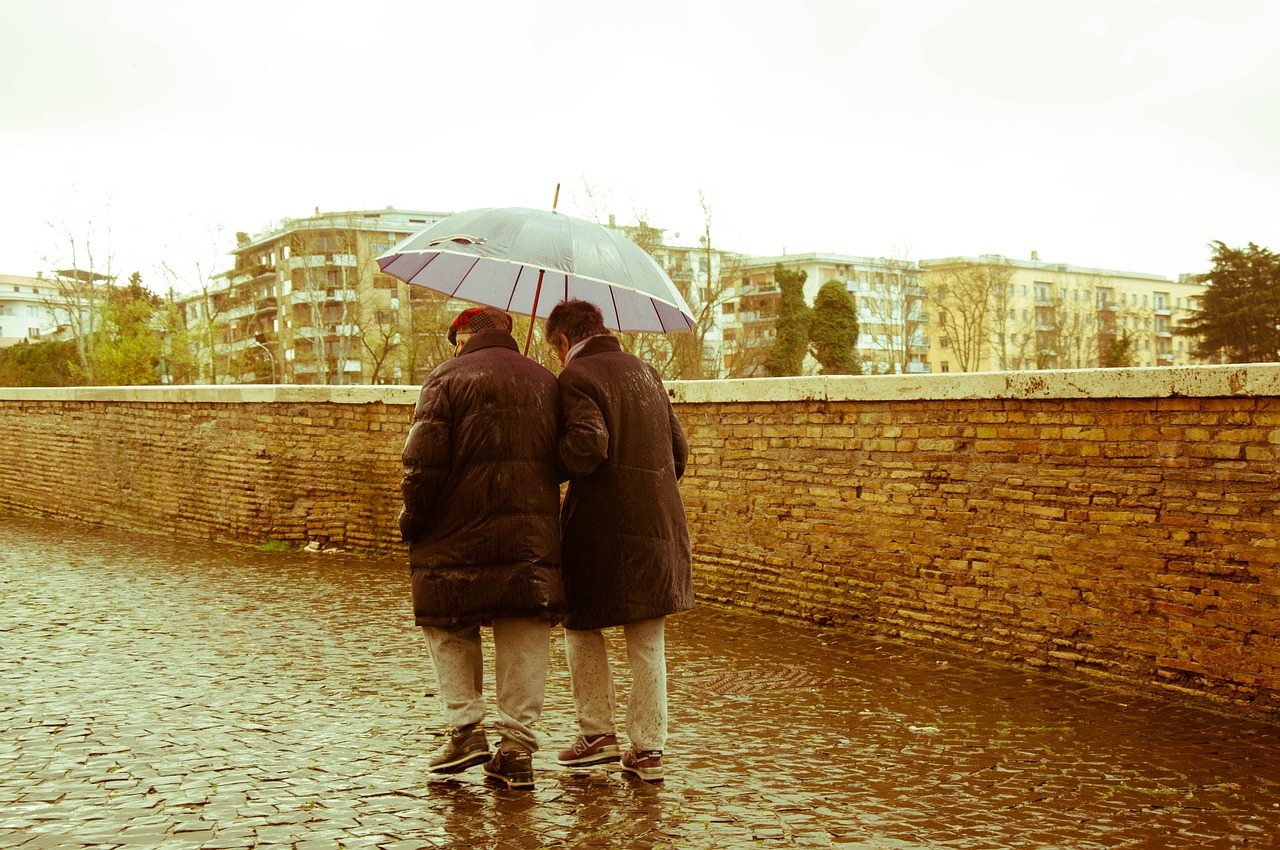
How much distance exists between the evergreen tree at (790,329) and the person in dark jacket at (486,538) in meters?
57.2

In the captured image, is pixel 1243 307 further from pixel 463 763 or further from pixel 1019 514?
pixel 463 763

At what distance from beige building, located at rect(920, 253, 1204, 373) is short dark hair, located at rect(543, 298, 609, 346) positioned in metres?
55.6

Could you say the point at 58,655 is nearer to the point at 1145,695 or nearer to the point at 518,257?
the point at 518,257

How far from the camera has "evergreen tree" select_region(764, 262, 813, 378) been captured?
62188mm

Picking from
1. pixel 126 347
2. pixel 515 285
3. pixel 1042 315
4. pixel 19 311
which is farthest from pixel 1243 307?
pixel 19 311

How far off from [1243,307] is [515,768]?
6289 centimetres

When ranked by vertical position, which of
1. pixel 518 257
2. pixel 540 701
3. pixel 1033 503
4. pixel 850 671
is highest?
pixel 518 257

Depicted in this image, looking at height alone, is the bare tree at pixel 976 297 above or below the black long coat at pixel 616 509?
above

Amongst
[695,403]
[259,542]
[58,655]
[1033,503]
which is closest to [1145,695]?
[1033,503]

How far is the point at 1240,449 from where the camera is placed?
6.03m

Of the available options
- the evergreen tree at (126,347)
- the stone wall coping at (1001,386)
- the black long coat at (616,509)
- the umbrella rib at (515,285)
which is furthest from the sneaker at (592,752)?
the evergreen tree at (126,347)

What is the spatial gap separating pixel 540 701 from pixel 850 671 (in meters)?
2.89

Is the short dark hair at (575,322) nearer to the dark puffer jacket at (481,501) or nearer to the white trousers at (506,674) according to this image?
the dark puffer jacket at (481,501)

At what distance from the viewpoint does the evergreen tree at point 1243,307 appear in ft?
193
